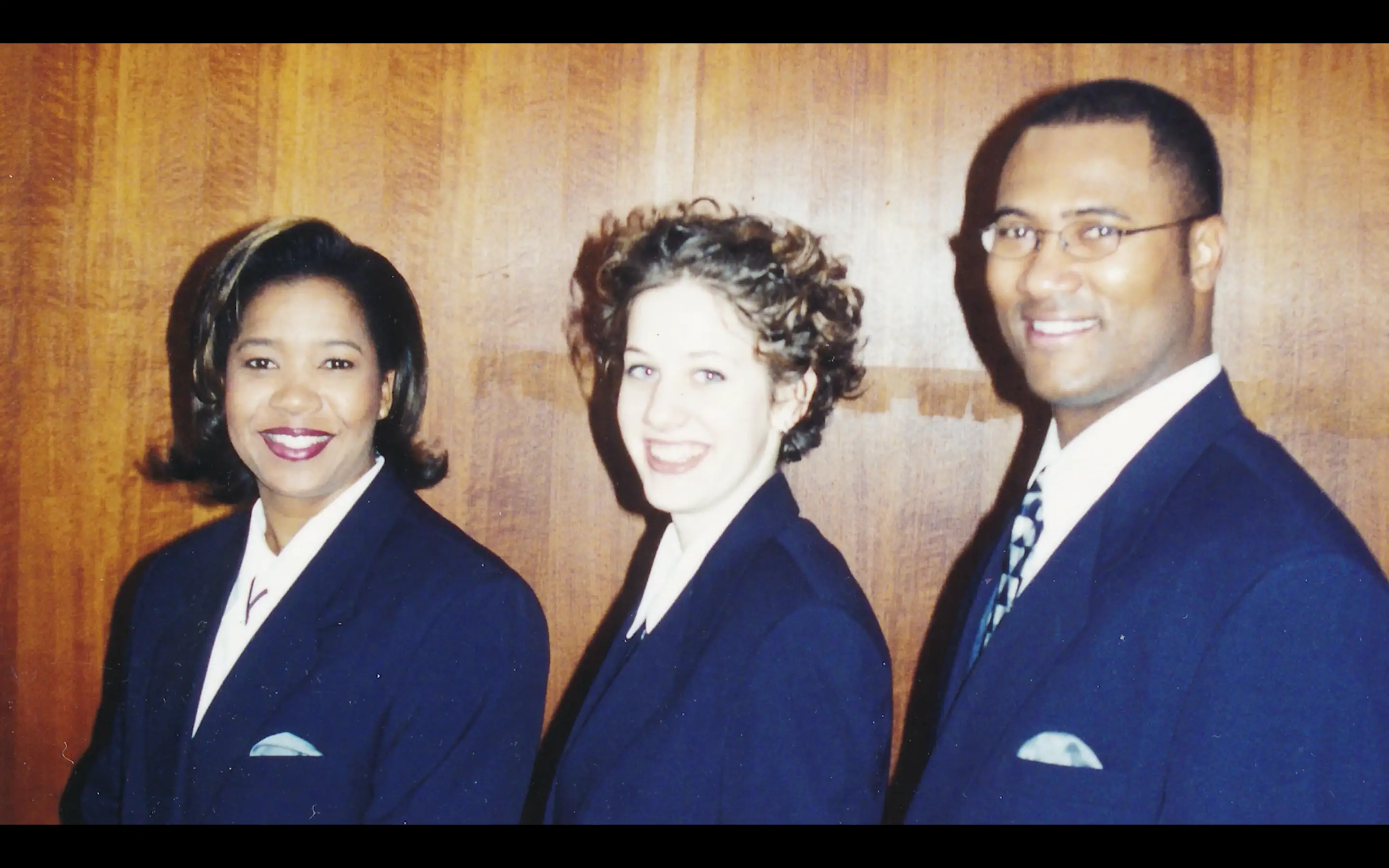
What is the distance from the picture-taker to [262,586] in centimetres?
174

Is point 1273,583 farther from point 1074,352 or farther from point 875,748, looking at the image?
point 875,748

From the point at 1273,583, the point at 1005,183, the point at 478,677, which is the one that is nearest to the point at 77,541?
the point at 478,677

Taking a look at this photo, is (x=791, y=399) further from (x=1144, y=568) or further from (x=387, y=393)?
(x=387, y=393)

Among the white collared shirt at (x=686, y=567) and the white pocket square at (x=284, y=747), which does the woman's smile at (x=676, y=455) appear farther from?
the white pocket square at (x=284, y=747)

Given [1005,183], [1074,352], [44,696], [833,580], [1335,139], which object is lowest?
[44,696]

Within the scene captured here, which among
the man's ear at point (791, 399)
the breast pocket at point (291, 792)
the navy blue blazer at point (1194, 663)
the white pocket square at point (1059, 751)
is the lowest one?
the breast pocket at point (291, 792)

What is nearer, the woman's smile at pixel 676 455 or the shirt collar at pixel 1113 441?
the shirt collar at pixel 1113 441

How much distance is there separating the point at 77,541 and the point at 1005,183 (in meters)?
2.37

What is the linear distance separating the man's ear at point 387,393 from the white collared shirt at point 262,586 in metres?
0.12

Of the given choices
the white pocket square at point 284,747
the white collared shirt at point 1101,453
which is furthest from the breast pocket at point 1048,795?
the white pocket square at point 284,747

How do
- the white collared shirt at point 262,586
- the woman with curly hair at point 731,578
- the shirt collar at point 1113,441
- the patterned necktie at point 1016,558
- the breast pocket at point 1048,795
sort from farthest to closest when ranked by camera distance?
the white collared shirt at point 262,586 → the patterned necktie at point 1016,558 → the shirt collar at point 1113,441 → the woman with curly hair at point 731,578 → the breast pocket at point 1048,795

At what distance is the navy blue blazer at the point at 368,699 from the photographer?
1.51m

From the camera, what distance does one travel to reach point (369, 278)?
1.76 m

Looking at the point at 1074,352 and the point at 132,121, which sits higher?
the point at 132,121
